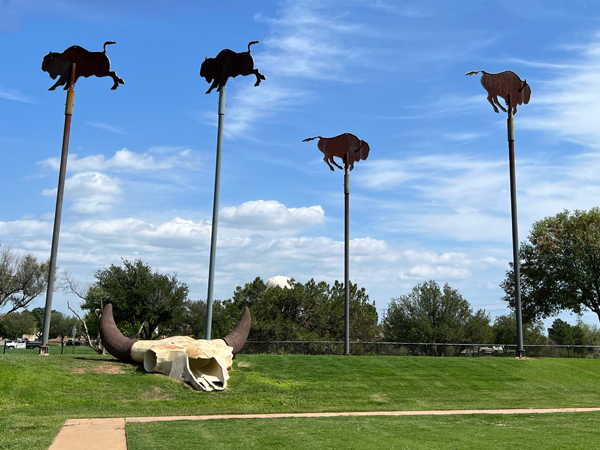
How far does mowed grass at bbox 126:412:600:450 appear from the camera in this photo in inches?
375

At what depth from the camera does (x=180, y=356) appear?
1736 centimetres

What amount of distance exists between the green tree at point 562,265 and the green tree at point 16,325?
7943 centimetres

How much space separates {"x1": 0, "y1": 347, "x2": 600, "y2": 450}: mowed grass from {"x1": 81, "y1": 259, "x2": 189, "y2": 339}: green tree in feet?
67.1

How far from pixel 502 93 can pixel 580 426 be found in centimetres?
1813

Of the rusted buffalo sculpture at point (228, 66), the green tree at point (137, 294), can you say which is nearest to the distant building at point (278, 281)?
the green tree at point (137, 294)

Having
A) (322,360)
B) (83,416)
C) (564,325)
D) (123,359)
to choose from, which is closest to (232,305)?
(322,360)

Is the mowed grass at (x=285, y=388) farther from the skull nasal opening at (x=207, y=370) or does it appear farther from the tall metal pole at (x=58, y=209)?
the tall metal pole at (x=58, y=209)

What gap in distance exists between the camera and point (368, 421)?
12.9m

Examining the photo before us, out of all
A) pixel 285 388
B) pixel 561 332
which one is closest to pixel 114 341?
pixel 285 388

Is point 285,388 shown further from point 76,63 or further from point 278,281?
point 278,281

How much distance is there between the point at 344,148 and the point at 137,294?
68.2 feet

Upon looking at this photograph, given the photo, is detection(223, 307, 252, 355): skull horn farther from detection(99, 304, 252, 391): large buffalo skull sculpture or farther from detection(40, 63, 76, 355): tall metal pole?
detection(40, 63, 76, 355): tall metal pole

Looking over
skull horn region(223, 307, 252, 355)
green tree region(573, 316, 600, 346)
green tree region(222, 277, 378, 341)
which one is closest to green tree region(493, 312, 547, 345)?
green tree region(573, 316, 600, 346)

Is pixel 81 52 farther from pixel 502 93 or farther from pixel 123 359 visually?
pixel 502 93
